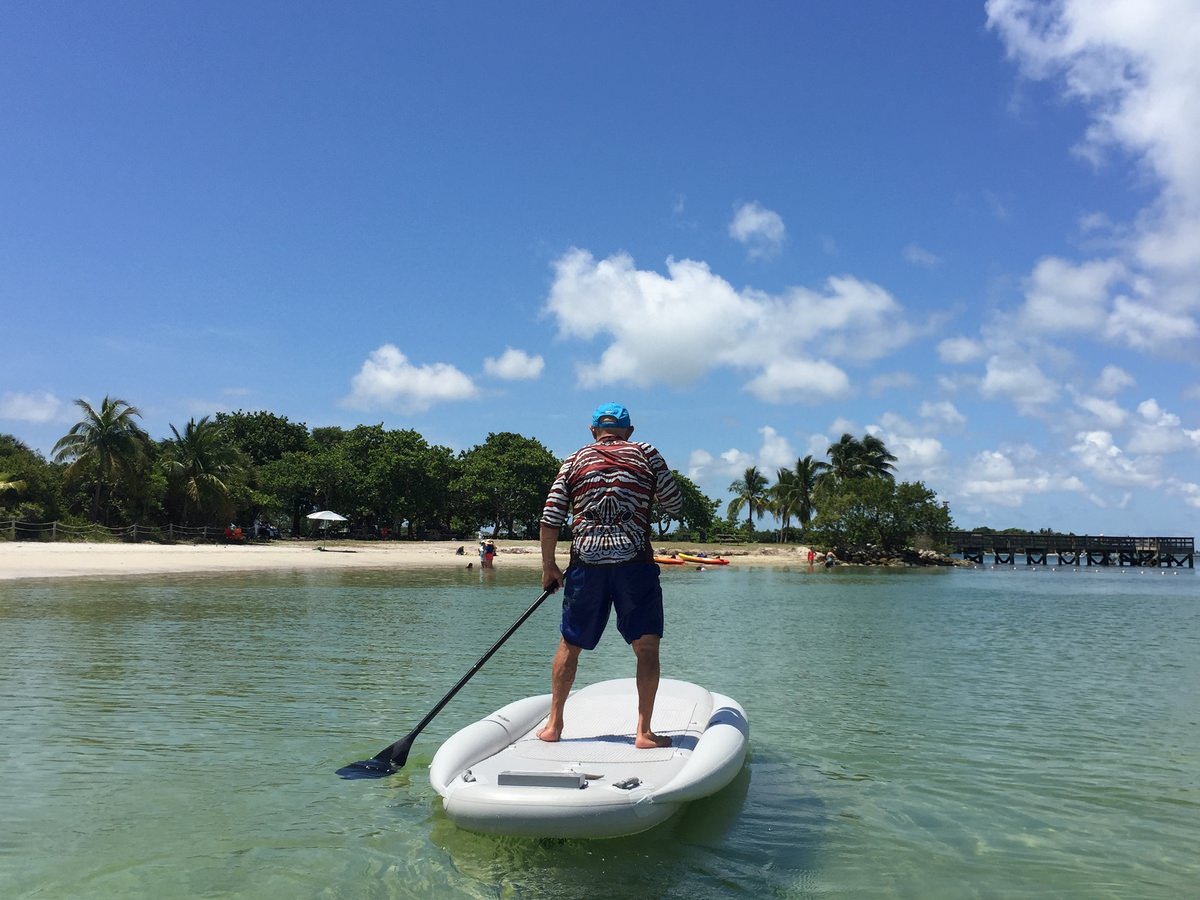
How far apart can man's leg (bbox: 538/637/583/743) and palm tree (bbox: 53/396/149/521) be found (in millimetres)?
44515

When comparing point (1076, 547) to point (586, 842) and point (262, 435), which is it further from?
point (586, 842)

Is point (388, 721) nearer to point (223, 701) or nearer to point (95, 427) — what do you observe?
point (223, 701)

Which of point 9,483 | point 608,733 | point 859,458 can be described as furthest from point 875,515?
point 608,733

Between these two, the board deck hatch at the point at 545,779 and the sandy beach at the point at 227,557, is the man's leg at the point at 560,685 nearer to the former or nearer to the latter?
the board deck hatch at the point at 545,779

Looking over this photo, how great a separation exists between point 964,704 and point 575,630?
5.33 meters

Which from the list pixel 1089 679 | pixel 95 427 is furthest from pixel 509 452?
pixel 1089 679

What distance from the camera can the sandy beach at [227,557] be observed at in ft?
92.6

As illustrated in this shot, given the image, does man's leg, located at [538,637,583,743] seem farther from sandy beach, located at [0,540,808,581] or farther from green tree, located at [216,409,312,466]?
green tree, located at [216,409,312,466]

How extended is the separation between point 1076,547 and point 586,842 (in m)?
87.4

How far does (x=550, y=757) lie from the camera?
4.84 metres

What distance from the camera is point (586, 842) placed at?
4.27 m

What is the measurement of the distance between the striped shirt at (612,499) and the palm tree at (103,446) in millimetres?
44567

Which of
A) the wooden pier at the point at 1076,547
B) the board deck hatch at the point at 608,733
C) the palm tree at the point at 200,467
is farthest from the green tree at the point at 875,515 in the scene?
the board deck hatch at the point at 608,733

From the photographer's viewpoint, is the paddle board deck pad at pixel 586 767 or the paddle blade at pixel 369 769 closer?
the paddle board deck pad at pixel 586 767
